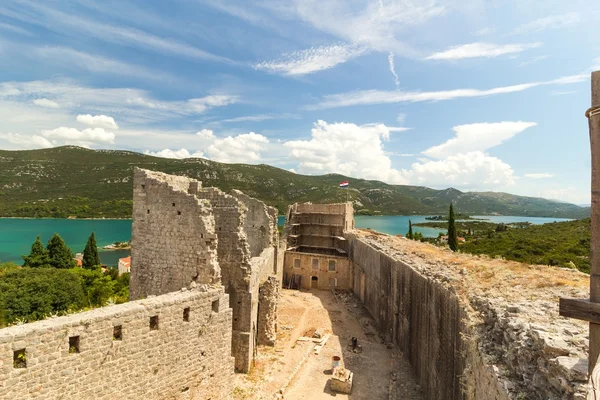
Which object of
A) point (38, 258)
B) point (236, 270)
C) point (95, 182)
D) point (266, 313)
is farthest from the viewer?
point (95, 182)

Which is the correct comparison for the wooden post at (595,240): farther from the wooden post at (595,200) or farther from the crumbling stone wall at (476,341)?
the crumbling stone wall at (476,341)

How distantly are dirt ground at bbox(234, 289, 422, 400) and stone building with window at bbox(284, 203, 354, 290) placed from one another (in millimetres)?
7876

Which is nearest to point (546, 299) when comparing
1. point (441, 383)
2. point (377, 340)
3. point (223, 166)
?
point (441, 383)

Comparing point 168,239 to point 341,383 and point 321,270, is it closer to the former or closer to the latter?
point 341,383

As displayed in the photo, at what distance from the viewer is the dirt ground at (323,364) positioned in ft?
40.9

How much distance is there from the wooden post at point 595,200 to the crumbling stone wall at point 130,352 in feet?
25.0

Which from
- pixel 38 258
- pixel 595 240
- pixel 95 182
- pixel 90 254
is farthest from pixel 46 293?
pixel 95 182

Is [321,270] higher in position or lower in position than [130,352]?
lower

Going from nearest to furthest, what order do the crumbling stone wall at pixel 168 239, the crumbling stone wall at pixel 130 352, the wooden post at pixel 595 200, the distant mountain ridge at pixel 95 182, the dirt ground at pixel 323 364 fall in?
the wooden post at pixel 595 200, the crumbling stone wall at pixel 130 352, the crumbling stone wall at pixel 168 239, the dirt ground at pixel 323 364, the distant mountain ridge at pixel 95 182

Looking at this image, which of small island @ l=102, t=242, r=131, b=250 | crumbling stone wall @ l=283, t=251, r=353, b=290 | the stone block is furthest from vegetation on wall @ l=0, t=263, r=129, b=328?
small island @ l=102, t=242, r=131, b=250

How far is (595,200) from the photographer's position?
3.76 meters

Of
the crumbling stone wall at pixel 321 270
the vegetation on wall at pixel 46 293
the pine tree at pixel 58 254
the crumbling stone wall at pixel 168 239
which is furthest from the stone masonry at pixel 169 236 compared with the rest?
the pine tree at pixel 58 254

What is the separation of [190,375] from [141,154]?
611ft

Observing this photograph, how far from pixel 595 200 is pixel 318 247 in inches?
1291
